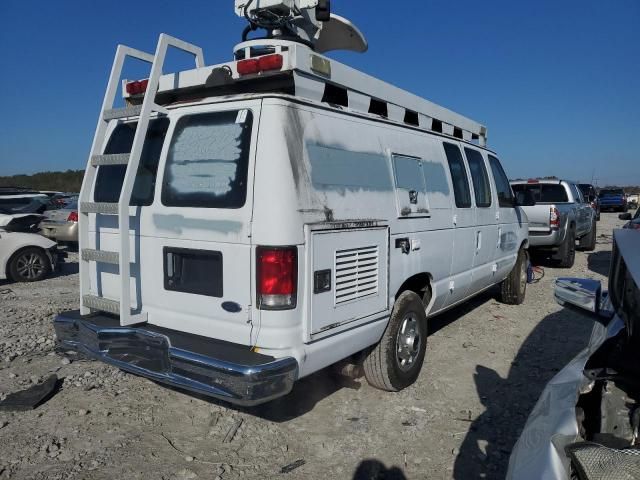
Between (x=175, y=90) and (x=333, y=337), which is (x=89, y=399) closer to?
(x=333, y=337)

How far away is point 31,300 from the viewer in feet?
25.5

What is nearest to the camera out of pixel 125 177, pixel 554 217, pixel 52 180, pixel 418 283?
pixel 125 177

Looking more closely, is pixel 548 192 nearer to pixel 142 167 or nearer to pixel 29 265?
pixel 142 167

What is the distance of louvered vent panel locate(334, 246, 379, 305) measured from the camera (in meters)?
3.43

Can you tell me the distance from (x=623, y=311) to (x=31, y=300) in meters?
8.01

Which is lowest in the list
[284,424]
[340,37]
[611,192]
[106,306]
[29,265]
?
[284,424]

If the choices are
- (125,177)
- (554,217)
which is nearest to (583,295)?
(125,177)

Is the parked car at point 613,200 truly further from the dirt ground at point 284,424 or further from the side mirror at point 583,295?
the side mirror at point 583,295

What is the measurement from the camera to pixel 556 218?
10.5 metres

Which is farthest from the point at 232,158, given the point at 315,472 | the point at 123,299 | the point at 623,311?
the point at 623,311

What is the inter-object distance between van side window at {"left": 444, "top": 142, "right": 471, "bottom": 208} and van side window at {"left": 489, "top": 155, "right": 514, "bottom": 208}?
1089 millimetres

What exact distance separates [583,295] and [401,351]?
75.0 inches

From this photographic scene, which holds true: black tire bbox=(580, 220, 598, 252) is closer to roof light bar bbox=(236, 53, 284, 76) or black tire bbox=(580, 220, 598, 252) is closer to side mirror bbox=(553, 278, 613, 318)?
side mirror bbox=(553, 278, 613, 318)

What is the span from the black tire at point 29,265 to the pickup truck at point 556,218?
9079 millimetres
